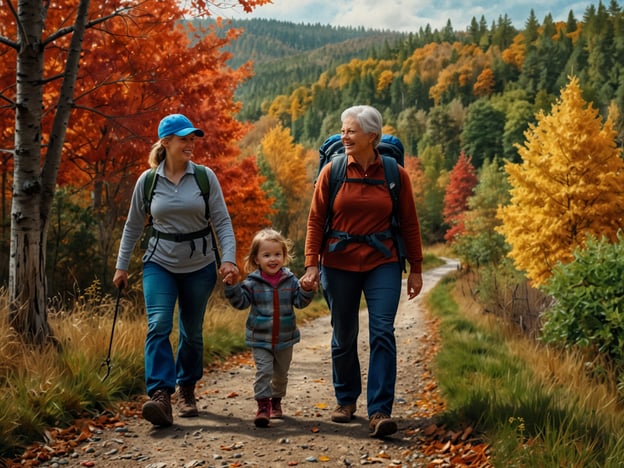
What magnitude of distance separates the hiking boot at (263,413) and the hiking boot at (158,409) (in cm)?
60

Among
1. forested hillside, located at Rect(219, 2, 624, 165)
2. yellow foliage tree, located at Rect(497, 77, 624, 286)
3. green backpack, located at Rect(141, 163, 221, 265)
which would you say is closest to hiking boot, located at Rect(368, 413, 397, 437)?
green backpack, located at Rect(141, 163, 221, 265)

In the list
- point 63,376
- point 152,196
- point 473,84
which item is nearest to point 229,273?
point 152,196

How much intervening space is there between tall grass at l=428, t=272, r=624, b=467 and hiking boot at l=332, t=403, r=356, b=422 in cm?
69

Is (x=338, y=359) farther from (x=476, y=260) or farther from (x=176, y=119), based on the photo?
(x=476, y=260)

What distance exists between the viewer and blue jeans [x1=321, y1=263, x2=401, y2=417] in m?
3.90

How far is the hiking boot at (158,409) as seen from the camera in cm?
392

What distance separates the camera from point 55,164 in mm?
5613

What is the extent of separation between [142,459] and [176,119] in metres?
2.23

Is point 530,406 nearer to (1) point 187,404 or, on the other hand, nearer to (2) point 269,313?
(2) point 269,313

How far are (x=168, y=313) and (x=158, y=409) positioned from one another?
25.0 inches

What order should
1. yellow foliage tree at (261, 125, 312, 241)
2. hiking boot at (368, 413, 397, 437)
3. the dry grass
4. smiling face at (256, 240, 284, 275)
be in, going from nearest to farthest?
hiking boot at (368, 413, 397, 437) < smiling face at (256, 240, 284, 275) < the dry grass < yellow foliage tree at (261, 125, 312, 241)

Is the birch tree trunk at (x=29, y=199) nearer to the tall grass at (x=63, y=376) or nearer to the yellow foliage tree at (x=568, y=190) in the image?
the tall grass at (x=63, y=376)

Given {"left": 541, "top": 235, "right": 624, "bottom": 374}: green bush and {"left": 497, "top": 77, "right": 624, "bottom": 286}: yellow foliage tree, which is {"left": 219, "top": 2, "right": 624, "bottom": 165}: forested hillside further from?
{"left": 541, "top": 235, "right": 624, "bottom": 374}: green bush

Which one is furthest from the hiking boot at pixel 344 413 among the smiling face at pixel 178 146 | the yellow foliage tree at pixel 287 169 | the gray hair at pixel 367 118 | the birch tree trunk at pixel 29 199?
the yellow foliage tree at pixel 287 169
